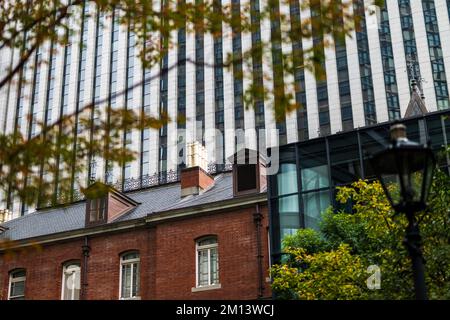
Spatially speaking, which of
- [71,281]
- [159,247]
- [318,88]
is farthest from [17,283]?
[318,88]

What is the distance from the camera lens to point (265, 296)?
25.4 m

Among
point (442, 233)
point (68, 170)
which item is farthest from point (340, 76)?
point (68, 170)

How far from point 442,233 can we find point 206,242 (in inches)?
509

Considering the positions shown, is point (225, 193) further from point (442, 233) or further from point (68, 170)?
point (68, 170)

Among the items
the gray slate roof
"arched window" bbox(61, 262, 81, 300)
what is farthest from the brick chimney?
"arched window" bbox(61, 262, 81, 300)

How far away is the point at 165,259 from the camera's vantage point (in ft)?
92.3

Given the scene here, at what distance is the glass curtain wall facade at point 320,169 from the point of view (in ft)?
79.2

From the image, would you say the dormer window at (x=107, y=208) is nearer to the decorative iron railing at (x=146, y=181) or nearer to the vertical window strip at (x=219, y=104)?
the decorative iron railing at (x=146, y=181)

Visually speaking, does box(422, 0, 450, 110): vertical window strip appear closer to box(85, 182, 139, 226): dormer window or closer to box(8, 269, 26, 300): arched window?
box(85, 182, 139, 226): dormer window

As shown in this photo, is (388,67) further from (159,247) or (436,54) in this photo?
(159,247)

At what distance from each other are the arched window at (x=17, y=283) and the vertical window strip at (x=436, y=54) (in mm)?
43998

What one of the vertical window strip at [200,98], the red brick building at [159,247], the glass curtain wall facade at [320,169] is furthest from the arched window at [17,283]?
the vertical window strip at [200,98]
